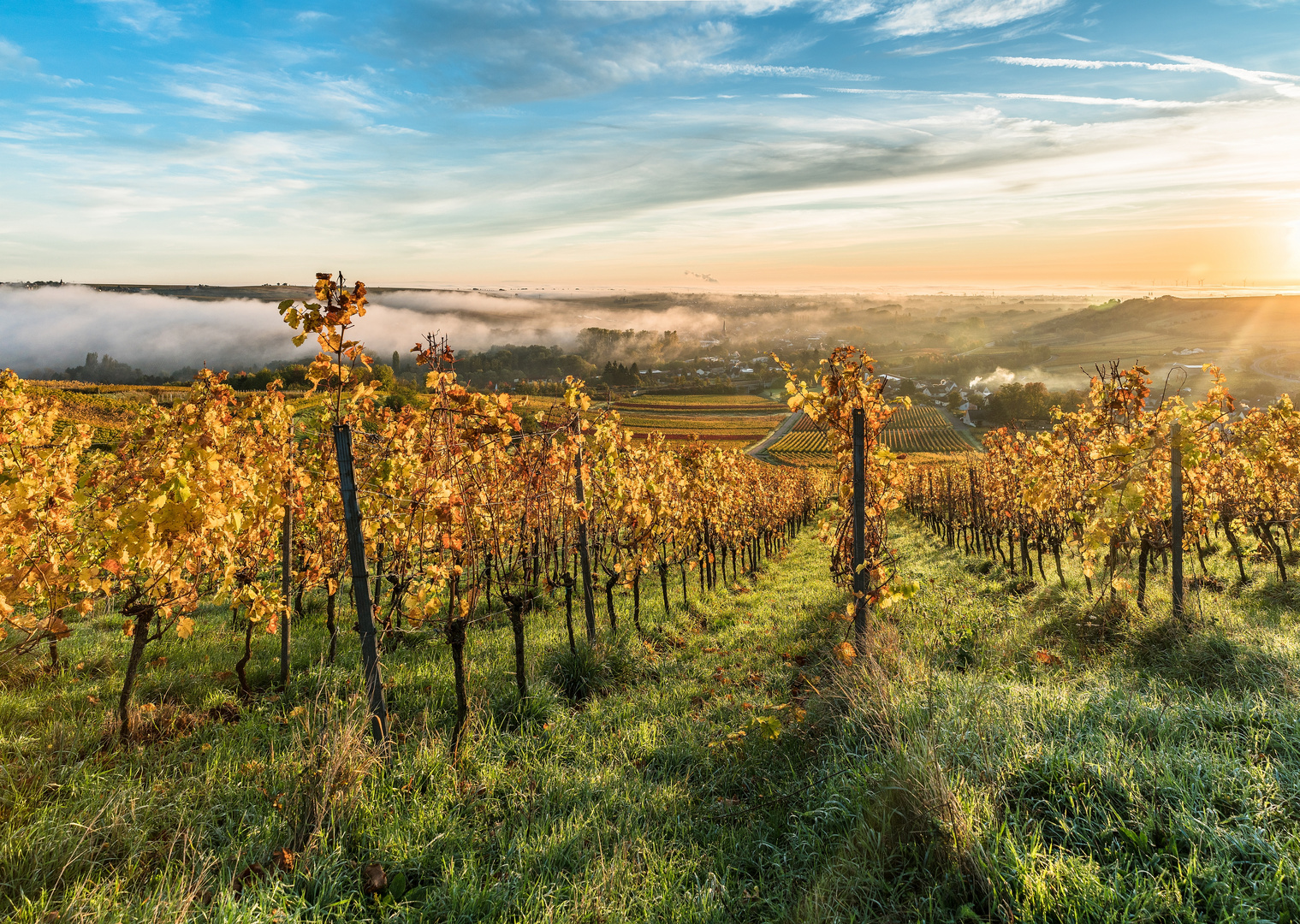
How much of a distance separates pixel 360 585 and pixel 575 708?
8.84ft

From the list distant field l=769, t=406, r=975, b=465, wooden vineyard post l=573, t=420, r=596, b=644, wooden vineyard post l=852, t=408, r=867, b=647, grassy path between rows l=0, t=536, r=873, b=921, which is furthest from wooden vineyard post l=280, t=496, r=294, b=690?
distant field l=769, t=406, r=975, b=465

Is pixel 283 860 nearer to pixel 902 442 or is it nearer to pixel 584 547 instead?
pixel 584 547

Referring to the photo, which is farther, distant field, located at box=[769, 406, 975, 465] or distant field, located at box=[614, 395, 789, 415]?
distant field, located at box=[614, 395, 789, 415]

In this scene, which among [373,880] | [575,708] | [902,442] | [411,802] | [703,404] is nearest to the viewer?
[373,880]

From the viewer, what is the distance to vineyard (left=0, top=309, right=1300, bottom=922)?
2900mm

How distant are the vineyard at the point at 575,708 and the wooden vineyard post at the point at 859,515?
1.7 inches

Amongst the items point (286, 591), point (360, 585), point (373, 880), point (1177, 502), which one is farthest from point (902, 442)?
point (373, 880)

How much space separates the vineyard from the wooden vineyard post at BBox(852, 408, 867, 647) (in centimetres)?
4

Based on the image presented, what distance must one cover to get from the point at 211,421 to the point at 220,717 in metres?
2.81

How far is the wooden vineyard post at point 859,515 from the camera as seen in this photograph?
6.16 m

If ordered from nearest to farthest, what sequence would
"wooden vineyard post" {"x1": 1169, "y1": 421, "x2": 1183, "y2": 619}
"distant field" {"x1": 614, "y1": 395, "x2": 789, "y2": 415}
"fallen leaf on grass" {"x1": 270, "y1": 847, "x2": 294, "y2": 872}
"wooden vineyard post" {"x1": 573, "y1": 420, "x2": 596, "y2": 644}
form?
"fallen leaf on grass" {"x1": 270, "y1": 847, "x2": 294, "y2": 872} < "wooden vineyard post" {"x1": 1169, "y1": 421, "x2": 1183, "y2": 619} < "wooden vineyard post" {"x1": 573, "y1": 420, "x2": 596, "y2": 644} < "distant field" {"x1": 614, "y1": 395, "x2": 789, "y2": 415}

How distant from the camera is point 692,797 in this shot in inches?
Result: 166

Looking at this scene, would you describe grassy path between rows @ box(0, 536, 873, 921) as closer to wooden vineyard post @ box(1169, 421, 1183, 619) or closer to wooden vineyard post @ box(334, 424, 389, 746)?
wooden vineyard post @ box(334, 424, 389, 746)

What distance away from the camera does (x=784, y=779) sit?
4336mm
